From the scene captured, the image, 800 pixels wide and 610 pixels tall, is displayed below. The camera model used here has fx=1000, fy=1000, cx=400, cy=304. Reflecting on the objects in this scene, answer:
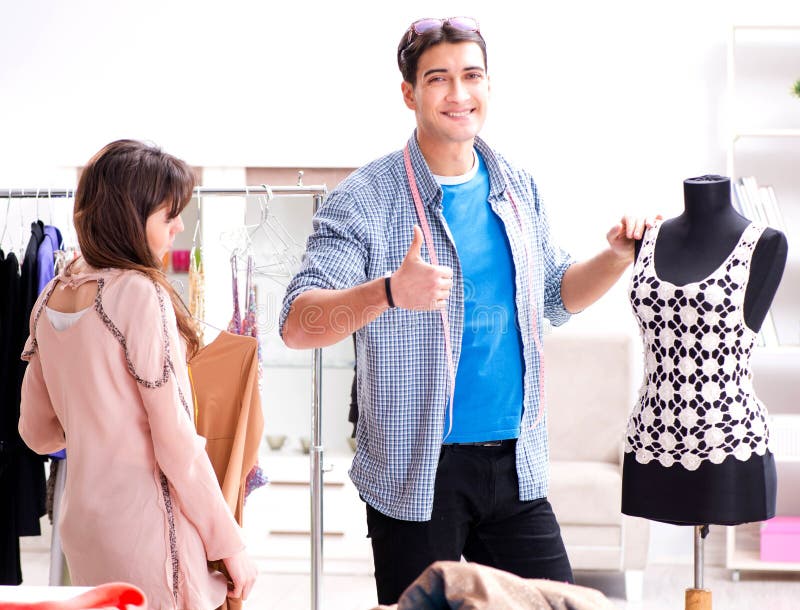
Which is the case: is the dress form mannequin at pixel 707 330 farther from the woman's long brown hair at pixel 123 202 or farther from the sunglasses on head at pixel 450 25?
the woman's long brown hair at pixel 123 202

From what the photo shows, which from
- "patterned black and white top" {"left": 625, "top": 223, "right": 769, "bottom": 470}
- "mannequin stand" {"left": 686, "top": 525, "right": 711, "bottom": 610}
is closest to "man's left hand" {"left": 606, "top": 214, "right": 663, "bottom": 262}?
"patterned black and white top" {"left": 625, "top": 223, "right": 769, "bottom": 470}

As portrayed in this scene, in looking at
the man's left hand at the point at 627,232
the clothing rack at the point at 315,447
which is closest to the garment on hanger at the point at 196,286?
the clothing rack at the point at 315,447

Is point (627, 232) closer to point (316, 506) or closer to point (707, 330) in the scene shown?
point (707, 330)

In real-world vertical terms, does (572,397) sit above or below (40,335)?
below

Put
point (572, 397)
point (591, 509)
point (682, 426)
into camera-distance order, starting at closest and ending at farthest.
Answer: point (682, 426)
point (591, 509)
point (572, 397)

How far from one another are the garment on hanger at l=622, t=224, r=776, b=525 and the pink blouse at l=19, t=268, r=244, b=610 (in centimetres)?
85

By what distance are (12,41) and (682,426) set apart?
4.05 meters

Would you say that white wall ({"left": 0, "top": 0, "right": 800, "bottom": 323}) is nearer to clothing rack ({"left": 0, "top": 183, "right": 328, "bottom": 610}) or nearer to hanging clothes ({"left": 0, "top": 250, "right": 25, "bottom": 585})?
hanging clothes ({"left": 0, "top": 250, "right": 25, "bottom": 585})

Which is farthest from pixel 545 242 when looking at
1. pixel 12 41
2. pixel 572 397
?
pixel 12 41

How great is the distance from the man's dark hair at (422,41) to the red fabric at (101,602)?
1.11m

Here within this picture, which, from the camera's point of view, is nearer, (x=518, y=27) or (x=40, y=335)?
(x=40, y=335)

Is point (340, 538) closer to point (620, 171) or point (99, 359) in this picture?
point (620, 171)

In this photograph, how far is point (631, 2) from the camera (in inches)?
179

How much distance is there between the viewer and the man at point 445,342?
1.83 meters
